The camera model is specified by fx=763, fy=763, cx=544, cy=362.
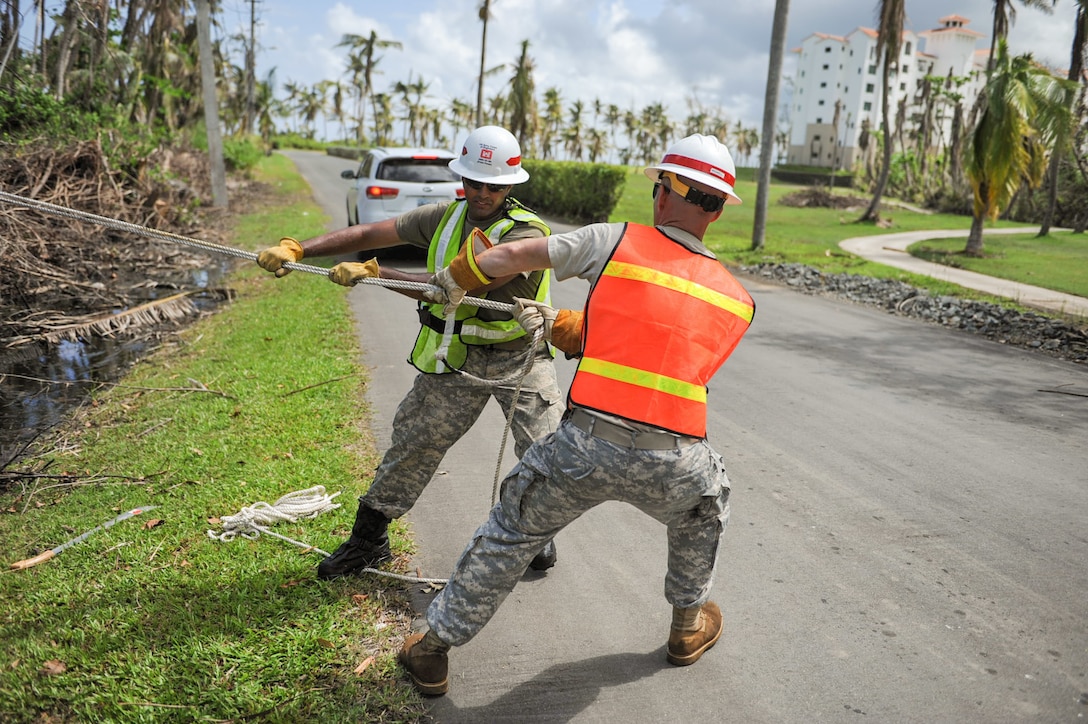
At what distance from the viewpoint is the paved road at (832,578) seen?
2906mm

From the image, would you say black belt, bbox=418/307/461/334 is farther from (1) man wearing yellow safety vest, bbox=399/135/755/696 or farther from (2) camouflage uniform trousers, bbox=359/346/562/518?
(1) man wearing yellow safety vest, bbox=399/135/755/696

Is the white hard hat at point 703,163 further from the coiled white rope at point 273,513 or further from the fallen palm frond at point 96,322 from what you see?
the fallen palm frond at point 96,322

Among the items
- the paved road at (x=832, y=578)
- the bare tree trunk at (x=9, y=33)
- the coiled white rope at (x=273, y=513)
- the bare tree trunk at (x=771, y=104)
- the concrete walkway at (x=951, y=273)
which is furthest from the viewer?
the bare tree trunk at (x=771, y=104)

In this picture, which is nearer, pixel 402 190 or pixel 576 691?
pixel 576 691

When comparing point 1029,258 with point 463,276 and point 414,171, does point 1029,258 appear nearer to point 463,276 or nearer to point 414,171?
point 414,171

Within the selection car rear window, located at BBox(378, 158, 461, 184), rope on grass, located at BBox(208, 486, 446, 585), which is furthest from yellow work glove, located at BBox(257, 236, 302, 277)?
car rear window, located at BBox(378, 158, 461, 184)

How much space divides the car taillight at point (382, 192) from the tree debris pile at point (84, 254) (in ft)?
10.5

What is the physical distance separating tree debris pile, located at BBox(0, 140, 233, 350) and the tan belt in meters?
7.11

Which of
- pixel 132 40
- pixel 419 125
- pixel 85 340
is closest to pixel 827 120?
pixel 419 125

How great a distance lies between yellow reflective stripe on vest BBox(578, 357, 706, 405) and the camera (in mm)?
2562

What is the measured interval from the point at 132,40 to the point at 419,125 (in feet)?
196

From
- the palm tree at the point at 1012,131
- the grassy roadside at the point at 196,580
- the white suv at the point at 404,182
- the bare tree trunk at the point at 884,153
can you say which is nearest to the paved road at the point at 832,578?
the grassy roadside at the point at 196,580

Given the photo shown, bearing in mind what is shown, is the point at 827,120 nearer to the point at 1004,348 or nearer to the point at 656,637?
the point at 1004,348

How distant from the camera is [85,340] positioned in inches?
325
